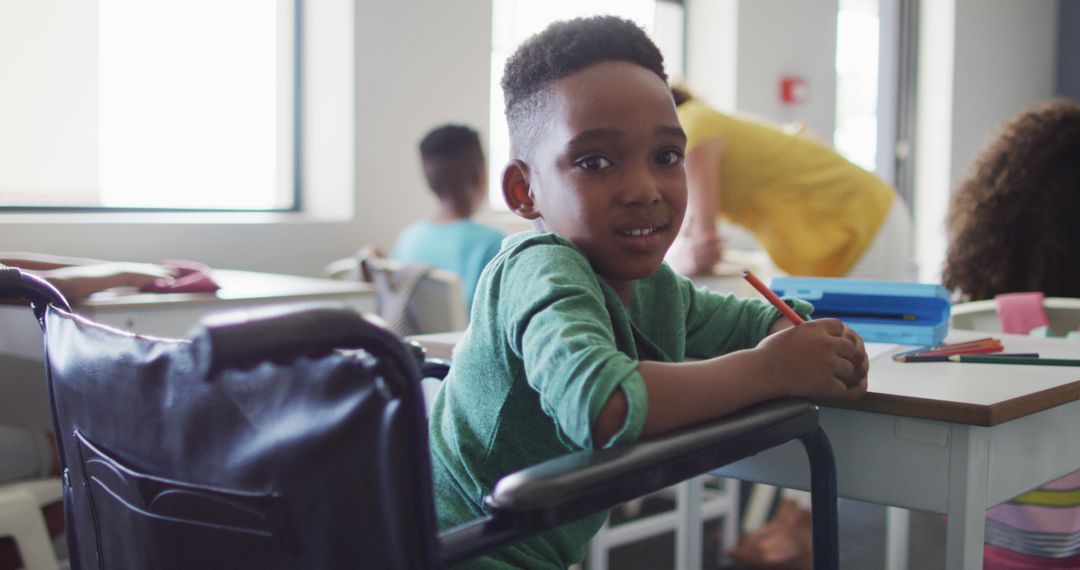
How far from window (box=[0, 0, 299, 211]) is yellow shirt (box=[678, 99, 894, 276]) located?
153cm

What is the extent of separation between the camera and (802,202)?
2742 millimetres

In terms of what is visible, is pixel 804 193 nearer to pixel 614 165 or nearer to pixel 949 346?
pixel 949 346

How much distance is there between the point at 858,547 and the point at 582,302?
7.13 feet

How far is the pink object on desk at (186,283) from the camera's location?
1.90m

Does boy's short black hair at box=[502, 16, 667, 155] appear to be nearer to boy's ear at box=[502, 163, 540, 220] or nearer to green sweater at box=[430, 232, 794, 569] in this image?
boy's ear at box=[502, 163, 540, 220]

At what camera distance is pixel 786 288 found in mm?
1407

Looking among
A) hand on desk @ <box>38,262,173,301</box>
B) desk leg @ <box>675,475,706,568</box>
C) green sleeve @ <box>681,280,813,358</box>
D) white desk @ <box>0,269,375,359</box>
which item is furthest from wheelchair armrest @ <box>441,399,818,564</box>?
hand on desk @ <box>38,262,173,301</box>

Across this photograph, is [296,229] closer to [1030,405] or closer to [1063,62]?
[1030,405]

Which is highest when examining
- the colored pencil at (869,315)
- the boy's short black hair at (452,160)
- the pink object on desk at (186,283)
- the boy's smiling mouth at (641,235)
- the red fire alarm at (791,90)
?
the red fire alarm at (791,90)

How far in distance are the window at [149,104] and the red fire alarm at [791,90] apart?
278 cm

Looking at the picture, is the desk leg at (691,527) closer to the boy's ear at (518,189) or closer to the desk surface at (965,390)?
the desk surface at (965,390)

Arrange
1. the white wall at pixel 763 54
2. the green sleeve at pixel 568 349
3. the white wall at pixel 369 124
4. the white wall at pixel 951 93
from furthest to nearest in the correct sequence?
the white wall at pixel 951 93
the white wall at pixel 763 54
the white wall at pixel 369 124
the green sleeve at pixel 568 349

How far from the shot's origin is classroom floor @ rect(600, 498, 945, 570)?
256 centimetres

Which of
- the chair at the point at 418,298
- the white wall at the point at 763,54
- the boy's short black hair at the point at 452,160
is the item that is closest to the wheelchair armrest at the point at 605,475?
the chair at the point at 418,298
